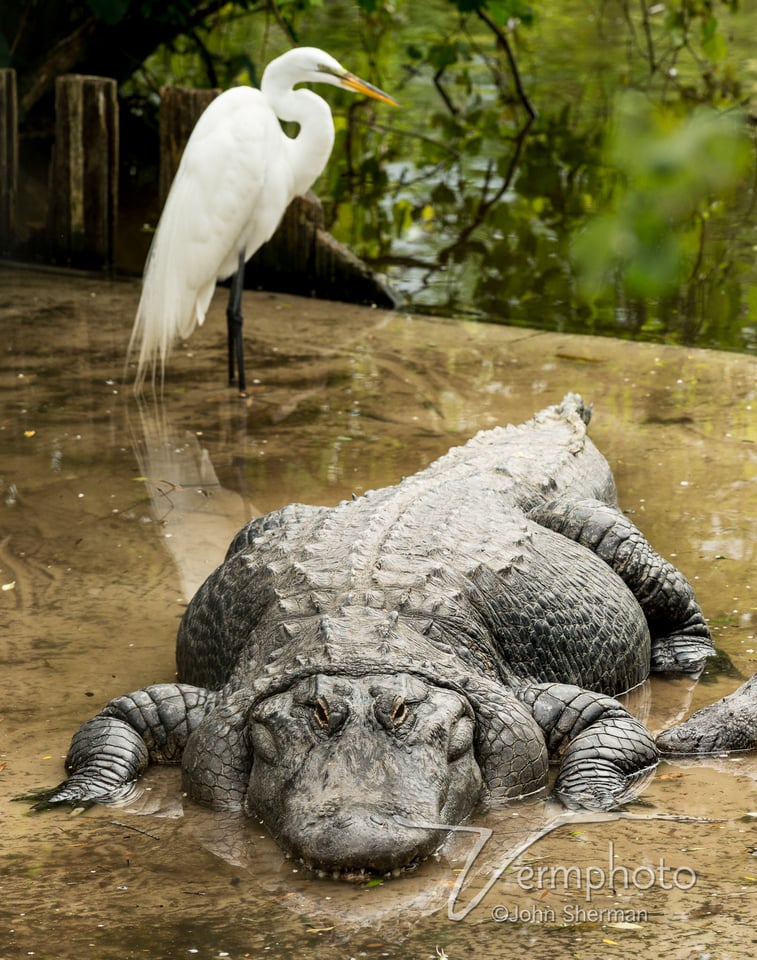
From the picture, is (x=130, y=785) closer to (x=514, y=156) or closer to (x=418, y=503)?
(x=418, y=503)

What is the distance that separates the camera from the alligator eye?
328 centimetres

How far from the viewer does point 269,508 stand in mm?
5688

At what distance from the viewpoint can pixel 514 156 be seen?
13672 millimetres

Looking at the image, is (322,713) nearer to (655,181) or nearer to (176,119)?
(655,181)

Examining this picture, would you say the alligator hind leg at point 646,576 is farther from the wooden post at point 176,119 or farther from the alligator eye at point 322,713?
the wooden post at point 176,119

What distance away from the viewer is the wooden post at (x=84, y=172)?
908 centimetres

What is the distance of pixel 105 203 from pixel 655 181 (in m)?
8.13

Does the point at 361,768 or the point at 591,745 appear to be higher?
the point at 361,768

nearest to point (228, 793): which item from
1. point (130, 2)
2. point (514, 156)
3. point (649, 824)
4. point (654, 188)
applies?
point (649, 824)

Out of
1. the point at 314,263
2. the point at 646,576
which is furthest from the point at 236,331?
the point at 646,576

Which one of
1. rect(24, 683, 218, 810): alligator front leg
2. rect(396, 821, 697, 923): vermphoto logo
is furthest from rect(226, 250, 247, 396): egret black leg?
rect(396, 821, 697, 923): vermphoto logo

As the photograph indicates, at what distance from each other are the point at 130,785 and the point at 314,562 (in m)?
0.80

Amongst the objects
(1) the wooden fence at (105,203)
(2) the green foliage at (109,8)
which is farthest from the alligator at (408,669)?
(2) the green foliage at (109,8)

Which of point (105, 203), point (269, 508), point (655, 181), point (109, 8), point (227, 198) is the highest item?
point (109, 8)
